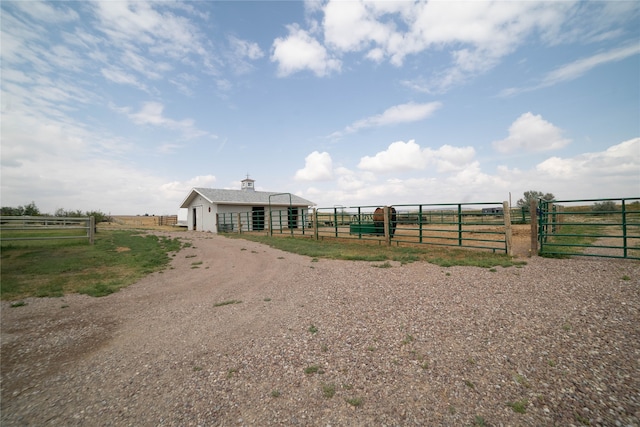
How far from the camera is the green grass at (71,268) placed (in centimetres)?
664

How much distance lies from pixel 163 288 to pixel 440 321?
20.9ft

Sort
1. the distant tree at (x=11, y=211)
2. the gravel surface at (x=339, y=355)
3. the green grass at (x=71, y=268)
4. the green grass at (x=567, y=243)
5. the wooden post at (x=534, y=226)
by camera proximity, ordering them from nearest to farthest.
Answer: the gravel surface at (x=339, y=355) → the green grass at (x=71, y=268) → the green grass at (x=567, y=243) → the wooden post at (x=534, y=226) → the distant tree at (x=11, y=211)

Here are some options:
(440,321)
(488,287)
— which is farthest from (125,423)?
(488,287)

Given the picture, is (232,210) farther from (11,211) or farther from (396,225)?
(11,211)

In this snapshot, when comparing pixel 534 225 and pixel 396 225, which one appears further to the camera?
pixel 396 225

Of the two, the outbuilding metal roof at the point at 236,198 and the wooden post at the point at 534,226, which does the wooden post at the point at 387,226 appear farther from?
the outbuilding metal roof at the point at 236,198

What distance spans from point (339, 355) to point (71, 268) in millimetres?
9488

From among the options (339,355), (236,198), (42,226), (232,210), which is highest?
(236,198)

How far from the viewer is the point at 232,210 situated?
26.2 metres

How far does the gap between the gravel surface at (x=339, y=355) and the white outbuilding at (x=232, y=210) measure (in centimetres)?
1794

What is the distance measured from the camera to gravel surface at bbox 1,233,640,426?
258 cm

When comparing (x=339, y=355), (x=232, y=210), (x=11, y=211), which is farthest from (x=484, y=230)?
(x=11, y=211)

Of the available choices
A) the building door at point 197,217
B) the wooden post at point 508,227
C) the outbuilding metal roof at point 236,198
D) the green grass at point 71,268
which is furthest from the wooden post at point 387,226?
the building door at point 197,217

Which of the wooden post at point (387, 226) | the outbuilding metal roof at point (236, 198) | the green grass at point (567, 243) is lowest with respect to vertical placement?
the green grass at point (567, 243)
